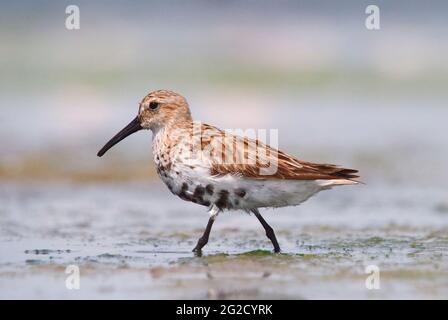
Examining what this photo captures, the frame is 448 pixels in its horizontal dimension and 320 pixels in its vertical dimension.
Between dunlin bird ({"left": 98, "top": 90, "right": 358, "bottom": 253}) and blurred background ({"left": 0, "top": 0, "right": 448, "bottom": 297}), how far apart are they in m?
0.71

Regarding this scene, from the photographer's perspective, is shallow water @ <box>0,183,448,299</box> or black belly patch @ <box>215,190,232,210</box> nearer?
shallow water @ <box>0,183,448,299</box>

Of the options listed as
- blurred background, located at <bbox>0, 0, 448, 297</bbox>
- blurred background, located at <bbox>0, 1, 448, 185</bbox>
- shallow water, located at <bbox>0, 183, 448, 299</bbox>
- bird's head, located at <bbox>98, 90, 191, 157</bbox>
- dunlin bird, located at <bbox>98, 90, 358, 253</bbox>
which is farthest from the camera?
blurred background, located at <bbox>0, 1, 448, 185</bbox>

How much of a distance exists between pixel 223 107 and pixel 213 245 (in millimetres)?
10737

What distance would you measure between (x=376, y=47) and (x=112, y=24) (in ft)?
22.5

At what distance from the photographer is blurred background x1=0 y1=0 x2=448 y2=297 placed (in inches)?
503

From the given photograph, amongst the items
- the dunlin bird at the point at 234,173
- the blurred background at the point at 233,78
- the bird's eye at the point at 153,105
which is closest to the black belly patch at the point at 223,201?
the dunlin bird at the point at 234,173

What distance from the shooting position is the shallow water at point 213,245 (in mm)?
9055

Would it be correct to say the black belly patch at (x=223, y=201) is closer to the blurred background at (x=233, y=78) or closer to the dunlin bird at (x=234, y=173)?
the dunlin bird at (x=234, y=173)

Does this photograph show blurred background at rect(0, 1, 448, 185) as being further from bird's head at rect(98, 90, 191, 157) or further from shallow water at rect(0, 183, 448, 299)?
bird's head at rect(98, 90, 191, 157)

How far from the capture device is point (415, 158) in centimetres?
1773

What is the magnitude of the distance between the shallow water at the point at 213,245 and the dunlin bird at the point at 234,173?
56 cm

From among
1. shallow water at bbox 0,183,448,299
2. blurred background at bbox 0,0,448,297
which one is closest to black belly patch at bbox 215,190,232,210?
shallow water at bbox 0,183,448,299

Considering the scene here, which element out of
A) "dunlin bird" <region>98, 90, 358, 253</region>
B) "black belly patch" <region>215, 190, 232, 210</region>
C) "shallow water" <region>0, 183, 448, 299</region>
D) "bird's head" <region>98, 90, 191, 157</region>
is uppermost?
"bird's head" <region>98, 90, 191, 157</region>
